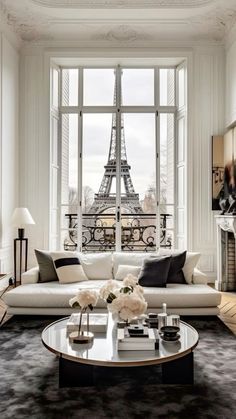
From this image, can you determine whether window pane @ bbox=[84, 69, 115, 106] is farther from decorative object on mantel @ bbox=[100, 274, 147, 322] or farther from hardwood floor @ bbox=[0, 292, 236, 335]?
decorative object on mantel @ bbox=[100, 274, 147, 322]

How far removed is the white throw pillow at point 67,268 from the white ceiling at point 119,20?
3.21m

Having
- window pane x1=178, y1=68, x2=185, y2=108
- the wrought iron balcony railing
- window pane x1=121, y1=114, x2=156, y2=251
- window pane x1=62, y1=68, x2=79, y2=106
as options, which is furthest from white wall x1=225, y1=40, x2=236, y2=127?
window pane x1=62, y1=68, x2=79, y2=106

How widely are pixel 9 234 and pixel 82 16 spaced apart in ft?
10.4

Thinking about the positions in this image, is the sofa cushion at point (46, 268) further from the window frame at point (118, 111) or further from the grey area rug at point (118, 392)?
the window frame at point (118, 111)

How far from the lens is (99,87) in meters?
6.23

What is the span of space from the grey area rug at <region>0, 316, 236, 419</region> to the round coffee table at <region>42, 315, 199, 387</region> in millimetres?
66

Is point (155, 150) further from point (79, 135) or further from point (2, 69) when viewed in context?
point (2, 69)

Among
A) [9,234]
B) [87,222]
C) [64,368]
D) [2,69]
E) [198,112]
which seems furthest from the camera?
[87,222]

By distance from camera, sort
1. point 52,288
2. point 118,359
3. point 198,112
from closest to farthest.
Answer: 1. point 118,359
2. point 52,288
3. point 198,112

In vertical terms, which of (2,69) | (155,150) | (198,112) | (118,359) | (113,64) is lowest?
(118,359)

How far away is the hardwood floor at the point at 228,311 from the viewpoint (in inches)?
148

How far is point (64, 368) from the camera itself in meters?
2.36

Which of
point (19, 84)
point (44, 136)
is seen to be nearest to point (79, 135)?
point (44, 136)

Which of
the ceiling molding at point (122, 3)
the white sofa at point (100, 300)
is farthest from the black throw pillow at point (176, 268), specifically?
the ceiling molding at point (122, 3)
